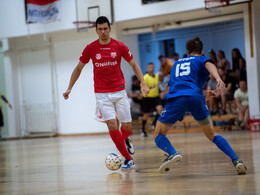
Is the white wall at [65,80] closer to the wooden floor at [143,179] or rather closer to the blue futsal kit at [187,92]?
the wooden floor at [143,179]

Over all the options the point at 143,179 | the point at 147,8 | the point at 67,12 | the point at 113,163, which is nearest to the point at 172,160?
the point at 143,179

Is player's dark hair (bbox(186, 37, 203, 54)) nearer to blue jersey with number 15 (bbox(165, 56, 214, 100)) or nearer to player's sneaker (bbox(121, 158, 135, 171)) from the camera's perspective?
blue jersey with number 15 (bbox(165, 56, 214, 100))

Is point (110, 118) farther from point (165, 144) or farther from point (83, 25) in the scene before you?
point (83, 25)

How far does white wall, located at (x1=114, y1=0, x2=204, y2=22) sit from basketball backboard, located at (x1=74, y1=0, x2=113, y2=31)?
0.28 m

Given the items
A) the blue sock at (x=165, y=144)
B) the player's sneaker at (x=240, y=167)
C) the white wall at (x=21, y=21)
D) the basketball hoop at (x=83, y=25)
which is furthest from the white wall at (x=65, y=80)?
the player's sneaker at (x=240, y=167)

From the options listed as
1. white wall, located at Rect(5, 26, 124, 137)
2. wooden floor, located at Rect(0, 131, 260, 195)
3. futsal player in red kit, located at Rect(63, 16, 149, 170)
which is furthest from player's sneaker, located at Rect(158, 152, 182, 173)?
white wall, located at Rect(5, 26, 124, 137)

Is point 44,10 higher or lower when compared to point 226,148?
higher

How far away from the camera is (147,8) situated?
14.3 m

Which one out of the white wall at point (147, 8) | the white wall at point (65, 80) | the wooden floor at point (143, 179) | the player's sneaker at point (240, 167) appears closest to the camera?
the wooden floor at point (143, 179)

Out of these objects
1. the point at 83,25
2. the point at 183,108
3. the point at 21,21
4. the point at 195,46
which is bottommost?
the point at 183,108

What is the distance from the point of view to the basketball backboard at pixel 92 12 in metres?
14.7

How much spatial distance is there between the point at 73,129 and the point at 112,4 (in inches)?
213

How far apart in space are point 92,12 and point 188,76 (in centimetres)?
1043

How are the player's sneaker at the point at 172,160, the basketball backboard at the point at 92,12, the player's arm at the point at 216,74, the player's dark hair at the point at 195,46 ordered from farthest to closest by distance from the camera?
the basketball backboard at the point at 92,12 < the player's dark hair at the point at 195,46 < the player's sneaker at the point at 172,160 < the player's arm at the point at 216,74
